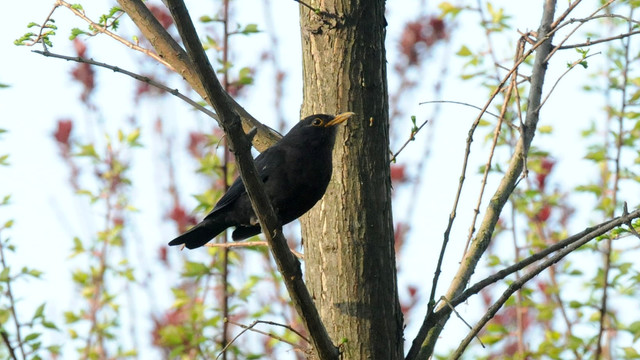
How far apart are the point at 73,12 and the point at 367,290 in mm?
2053

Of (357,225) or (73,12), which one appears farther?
(73,12)

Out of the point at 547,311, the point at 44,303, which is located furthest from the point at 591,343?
the point at 44,303

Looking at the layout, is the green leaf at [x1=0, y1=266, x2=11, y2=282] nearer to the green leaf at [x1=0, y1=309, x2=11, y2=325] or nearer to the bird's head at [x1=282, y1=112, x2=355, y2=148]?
the green leaf at [x1=0, y1=309, x2=11, y2=325]

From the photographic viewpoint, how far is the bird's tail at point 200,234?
4.34 metres

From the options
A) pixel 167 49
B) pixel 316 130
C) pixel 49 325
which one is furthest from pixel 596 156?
pixel 49 325

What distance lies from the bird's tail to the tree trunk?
1.03 meters

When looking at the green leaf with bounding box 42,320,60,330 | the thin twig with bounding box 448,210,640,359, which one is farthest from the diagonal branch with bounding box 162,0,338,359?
the green leaf with bounding box 42,320,60,330

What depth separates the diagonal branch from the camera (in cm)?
243

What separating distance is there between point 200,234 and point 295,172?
0.95 meters

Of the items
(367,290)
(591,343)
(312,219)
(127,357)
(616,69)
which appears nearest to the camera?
(367,290)

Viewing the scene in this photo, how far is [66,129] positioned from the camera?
8.10m

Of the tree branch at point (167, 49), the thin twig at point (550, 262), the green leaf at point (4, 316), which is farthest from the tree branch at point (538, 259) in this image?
the green leaf at point (4, 316)

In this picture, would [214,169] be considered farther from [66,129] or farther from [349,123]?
[66,129]

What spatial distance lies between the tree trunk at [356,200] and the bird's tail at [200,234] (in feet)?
3.38
